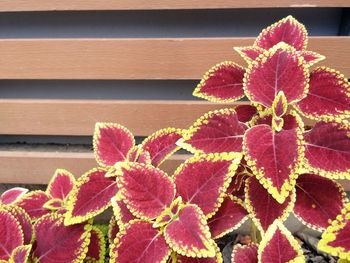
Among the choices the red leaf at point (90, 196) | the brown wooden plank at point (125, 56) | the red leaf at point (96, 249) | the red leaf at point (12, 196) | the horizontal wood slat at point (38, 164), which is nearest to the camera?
the red leaf at point (90, 196)

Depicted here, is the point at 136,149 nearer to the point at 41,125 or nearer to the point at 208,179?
the point at 208,179

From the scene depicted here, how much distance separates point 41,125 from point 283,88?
3.16 ft

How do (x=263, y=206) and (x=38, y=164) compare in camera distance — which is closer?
(x=263, y=206)

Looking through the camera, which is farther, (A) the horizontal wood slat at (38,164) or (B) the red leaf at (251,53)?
(A) the horizontal wood slat at (38,164)

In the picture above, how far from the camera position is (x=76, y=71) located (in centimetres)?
123

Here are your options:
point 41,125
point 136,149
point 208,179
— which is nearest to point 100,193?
point 136,149

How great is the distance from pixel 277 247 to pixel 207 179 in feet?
0.54

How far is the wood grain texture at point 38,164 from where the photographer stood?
4.57 feet

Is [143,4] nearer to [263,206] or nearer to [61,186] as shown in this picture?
[61,186]

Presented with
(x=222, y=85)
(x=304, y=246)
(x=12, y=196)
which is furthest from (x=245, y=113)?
(x=304, y=246)

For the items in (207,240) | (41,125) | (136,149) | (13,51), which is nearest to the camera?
(207,240)

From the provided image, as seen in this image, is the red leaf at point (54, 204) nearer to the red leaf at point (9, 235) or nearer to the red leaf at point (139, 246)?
the red leaf at point (9, 235)

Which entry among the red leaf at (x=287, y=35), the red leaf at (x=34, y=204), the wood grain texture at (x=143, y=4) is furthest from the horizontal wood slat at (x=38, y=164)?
the red leaf at (x=287, y=35)

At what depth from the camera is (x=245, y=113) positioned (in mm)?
821
